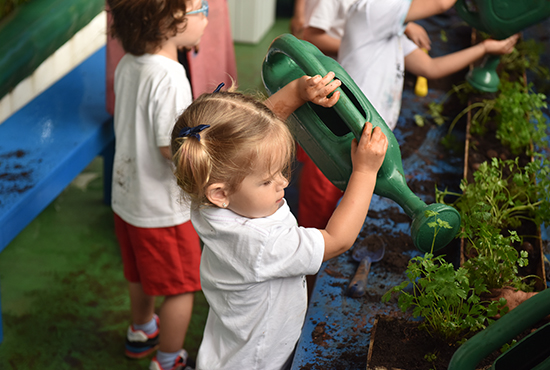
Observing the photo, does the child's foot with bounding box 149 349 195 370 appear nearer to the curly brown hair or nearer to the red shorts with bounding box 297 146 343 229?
the red shorts with bounding box 297 146 343 229

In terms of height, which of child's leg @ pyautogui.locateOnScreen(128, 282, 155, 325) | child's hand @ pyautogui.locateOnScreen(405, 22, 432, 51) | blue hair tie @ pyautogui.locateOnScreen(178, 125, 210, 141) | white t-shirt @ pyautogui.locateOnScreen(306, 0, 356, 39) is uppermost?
blue hair tie @ pyautogui.locateOnScreen(178, 125, 210, 141)

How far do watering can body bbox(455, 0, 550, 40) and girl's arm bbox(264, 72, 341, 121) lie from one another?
802mm

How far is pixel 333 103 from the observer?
1059 mm

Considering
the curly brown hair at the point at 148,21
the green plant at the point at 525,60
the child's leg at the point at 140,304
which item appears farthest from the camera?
the green plant at the point at 525,60

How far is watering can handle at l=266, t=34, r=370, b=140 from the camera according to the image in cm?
106

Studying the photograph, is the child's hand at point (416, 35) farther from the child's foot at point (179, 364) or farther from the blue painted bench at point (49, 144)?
the child's foot at point (179, 364)

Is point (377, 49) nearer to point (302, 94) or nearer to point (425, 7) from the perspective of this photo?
point (425, 7)

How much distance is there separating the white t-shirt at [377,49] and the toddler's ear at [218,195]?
867mm

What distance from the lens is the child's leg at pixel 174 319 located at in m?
1.74

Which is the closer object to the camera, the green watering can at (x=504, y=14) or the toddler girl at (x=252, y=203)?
A: the toddler girl at (x=252, y=203)

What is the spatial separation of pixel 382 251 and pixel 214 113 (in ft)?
2.40

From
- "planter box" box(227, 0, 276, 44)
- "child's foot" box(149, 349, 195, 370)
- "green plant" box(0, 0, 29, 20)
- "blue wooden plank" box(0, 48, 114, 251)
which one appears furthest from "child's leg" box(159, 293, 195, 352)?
"planter box" box(227, 0, 276, 44)

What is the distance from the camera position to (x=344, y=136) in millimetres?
1112

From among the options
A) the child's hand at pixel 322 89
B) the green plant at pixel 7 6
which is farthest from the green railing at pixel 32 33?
the child's hand at pixel 322 89
